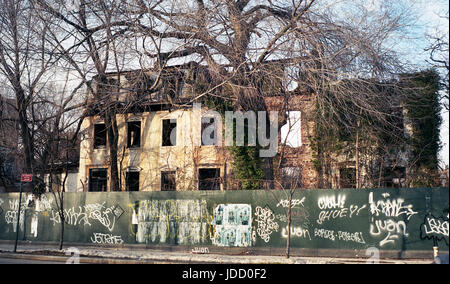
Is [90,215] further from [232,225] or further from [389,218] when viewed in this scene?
[389,218]

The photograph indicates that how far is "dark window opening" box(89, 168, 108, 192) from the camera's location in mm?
26188

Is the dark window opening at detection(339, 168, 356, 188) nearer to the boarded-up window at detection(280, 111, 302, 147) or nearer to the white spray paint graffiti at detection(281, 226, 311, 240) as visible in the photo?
the boarded-up window at detection(280, 111, 302, 147)

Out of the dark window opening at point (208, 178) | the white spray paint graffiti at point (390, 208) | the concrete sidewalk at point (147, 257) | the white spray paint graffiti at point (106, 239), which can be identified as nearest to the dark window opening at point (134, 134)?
the dark window opening at point (208, 178)

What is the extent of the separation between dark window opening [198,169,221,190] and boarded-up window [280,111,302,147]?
431 centimetres

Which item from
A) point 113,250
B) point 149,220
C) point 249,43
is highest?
point 249,43

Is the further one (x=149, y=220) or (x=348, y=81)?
(x=149, y=220)

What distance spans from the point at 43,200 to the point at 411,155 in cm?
1701

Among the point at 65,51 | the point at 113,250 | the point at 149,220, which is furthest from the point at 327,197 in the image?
the point at 65,51

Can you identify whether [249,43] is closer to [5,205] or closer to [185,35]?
[185,35]

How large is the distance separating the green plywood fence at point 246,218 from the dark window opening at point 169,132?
23.0 ft

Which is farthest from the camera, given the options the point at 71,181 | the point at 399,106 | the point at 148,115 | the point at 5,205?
the point at 71,181

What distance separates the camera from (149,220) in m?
17.8

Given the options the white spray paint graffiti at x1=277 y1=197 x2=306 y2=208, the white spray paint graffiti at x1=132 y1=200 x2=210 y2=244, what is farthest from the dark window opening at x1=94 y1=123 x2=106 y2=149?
the white spray paint graffiti at x1=277 y1=197 x2=306 y2=208

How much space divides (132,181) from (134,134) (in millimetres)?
2869
